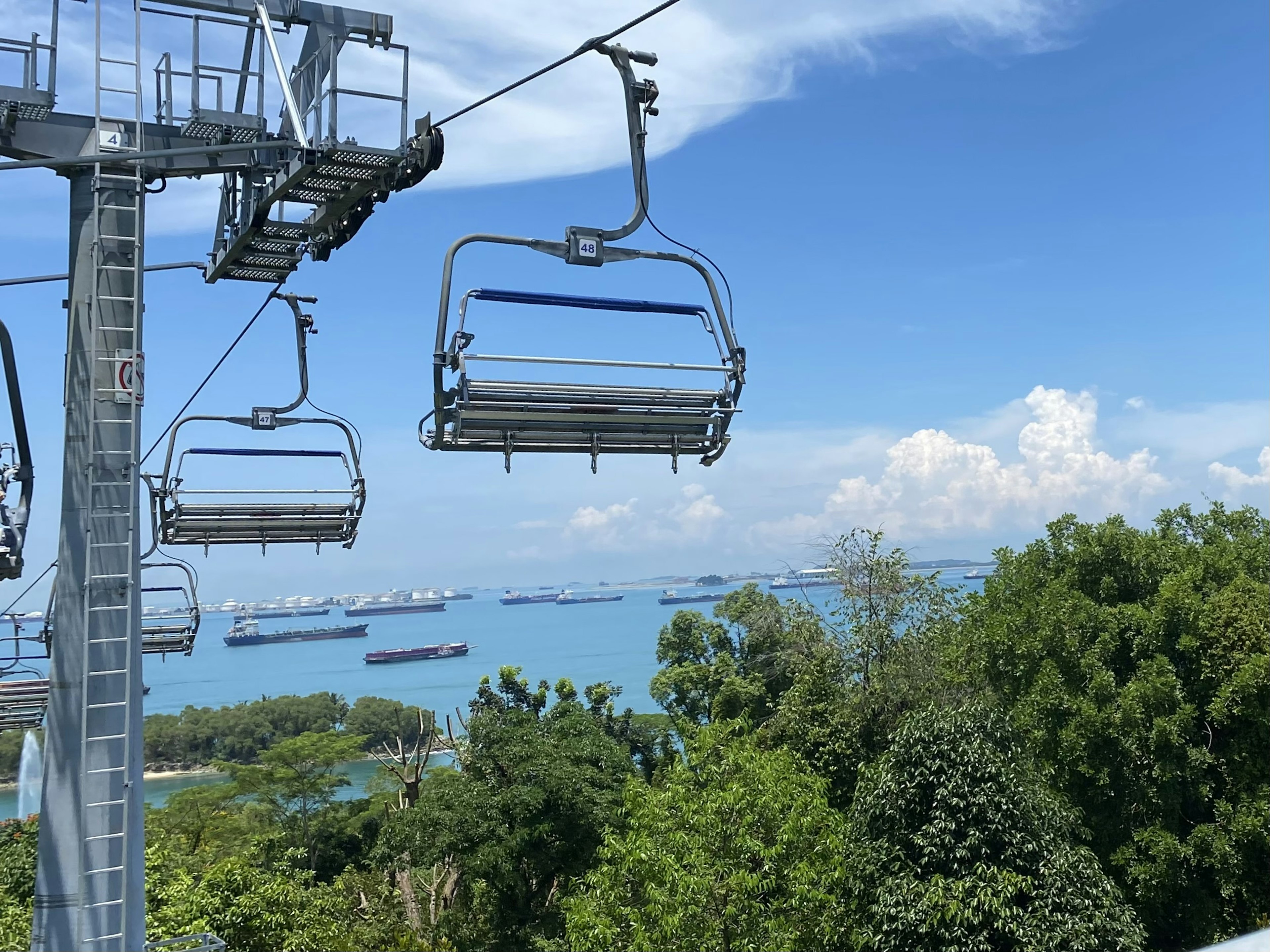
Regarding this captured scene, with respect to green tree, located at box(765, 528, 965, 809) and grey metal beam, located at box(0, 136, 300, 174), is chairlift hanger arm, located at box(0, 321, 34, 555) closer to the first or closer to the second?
grey metal beam, located at box(0, 136, 300, 174)

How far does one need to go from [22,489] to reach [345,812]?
2049 centimetres

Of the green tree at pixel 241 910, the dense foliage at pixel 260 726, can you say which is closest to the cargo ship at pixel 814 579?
the green tree at pixel 241 910

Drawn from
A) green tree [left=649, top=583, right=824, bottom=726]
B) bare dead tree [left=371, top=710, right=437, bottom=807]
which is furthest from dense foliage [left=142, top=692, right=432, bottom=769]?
bare dead tree [left=371, top=710, right=437, bottom=807]

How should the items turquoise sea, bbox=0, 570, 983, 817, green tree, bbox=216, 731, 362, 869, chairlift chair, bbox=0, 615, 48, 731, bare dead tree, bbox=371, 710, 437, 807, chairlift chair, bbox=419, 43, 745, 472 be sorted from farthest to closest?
1. turquoise sea, bbox=0, 570, 983, 817
2. green tree, bbox=216, 731, 362, 869
3. bare dead tree, bbox=371, 710, 437, 807
4. chairlift chair, bbox=0, 615, 48, 731
5. chairlift chair, bbox=419, 43, 745, 472

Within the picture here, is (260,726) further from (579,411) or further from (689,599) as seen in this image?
(689,599)

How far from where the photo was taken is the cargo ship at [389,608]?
166 m

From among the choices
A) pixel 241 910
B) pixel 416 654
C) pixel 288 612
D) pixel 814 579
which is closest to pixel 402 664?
pixel 416 654

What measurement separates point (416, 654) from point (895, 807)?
101878 mm

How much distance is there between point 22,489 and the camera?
5578mm

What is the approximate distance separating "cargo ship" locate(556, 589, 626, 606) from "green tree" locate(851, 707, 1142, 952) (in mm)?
176529

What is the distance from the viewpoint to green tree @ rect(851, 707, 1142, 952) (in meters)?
8.52

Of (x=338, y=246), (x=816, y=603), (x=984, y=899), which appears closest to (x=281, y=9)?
(x=338, y=246)

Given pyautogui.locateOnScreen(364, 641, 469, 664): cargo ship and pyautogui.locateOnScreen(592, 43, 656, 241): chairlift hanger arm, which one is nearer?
pyautogui.locateOnScreen(592, 43, 656, 241): chairlift hanger arm

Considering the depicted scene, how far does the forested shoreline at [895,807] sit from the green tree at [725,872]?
0.10 ft
